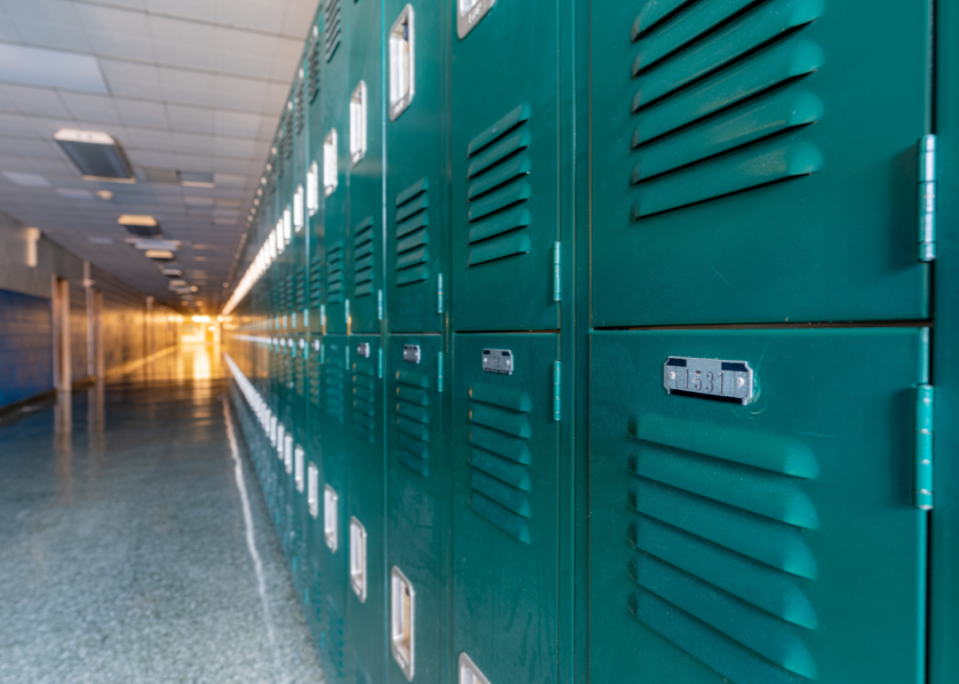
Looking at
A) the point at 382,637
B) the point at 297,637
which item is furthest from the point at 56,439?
the point at 382,637

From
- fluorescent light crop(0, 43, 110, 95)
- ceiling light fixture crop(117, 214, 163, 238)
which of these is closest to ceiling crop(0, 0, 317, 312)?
fluorescent light crop(0, 43, 110, 95)

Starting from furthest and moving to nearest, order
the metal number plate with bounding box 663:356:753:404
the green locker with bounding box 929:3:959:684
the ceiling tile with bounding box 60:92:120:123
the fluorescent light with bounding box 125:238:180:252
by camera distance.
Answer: the fluorescent light with bounding box 125:238:180:252
the ceiling tile with bounding box 60:92:120:123
the metal number plate with bounding box 663:356:753:404
the green locker with bounding box 929:3:959:684

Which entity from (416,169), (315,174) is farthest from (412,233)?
(315,174)

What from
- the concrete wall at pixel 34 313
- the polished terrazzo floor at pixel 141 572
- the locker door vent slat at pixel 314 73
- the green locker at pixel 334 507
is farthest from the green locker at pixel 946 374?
the concrete wall at pixel 34 313

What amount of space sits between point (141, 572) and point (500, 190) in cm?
319

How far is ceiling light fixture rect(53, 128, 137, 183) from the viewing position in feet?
17.0

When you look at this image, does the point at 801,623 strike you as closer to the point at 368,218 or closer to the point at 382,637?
the point at 382,637

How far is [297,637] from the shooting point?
7.71ft

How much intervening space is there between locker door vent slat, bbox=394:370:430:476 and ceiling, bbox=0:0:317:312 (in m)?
3.12

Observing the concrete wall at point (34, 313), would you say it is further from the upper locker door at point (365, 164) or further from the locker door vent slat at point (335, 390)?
the upper locker door at point (365, 164)

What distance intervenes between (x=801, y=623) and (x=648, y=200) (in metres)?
0.45

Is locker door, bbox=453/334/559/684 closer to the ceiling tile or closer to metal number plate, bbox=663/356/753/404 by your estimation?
metal number plate, bbox=663/356/753/404

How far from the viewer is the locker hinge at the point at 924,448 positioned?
0.38 metres

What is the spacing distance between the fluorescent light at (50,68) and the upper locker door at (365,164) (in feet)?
11.1
